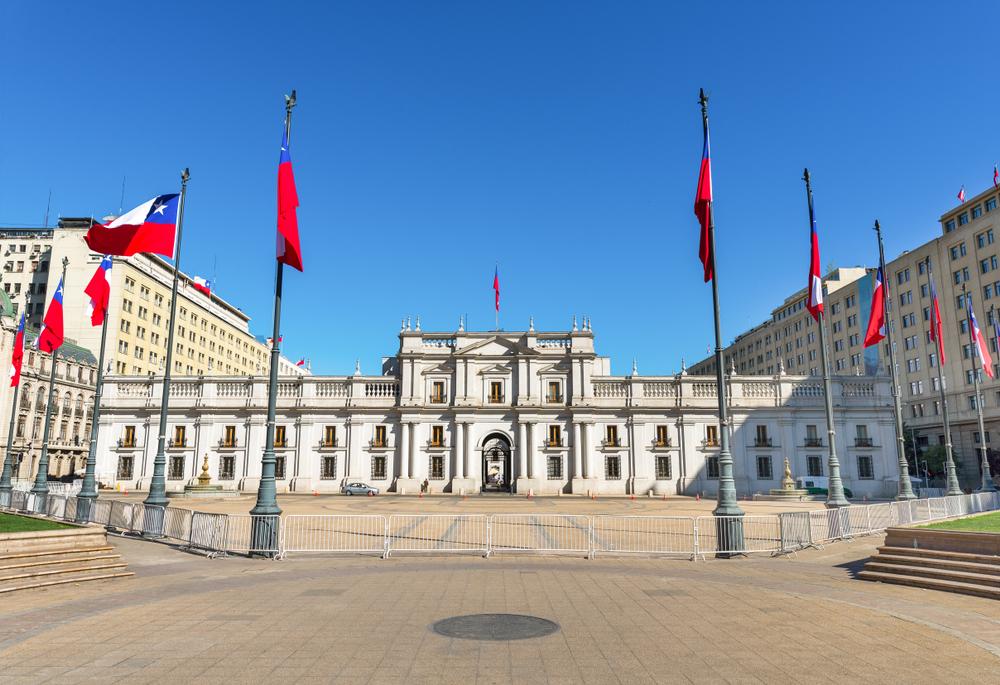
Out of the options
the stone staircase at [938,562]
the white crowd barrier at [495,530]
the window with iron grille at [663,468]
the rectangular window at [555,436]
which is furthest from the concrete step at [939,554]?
the rectangular window at [555,436]

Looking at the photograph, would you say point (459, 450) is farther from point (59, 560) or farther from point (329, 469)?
point (59, 560)

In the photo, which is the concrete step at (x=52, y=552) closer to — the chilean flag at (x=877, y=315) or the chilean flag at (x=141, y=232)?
the chilean flag at (x=141, y=232)

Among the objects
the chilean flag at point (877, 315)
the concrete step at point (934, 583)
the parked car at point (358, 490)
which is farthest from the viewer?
the parked car at point (358, 490)

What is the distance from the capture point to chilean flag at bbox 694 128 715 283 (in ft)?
62.5

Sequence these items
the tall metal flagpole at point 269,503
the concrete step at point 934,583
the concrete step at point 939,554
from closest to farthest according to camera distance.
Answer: the concrete step at point 934,583 → the concrete step at point 939,554 → the tall metal flagpole at point 269,503

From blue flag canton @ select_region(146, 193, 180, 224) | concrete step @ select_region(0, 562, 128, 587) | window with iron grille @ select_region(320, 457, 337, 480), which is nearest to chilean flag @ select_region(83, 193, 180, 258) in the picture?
blue flag canton @ select_region(146, 193, 180, 224)

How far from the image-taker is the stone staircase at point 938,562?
12.4 m

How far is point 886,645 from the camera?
8.59m

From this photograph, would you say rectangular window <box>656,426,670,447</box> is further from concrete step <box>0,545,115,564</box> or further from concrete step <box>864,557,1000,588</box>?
concrete step <box>0,545,115,564</box>

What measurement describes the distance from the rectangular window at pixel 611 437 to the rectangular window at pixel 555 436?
426 cm

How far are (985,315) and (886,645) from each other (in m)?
68.5

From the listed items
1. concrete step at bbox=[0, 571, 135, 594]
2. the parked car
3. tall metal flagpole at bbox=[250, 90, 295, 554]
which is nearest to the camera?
concrete step at bbox=[0, 571, 135, 594]

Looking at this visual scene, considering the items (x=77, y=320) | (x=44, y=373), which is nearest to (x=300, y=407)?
(x=44, y=373)

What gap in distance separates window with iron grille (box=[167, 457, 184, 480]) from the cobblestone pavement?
159 ft
